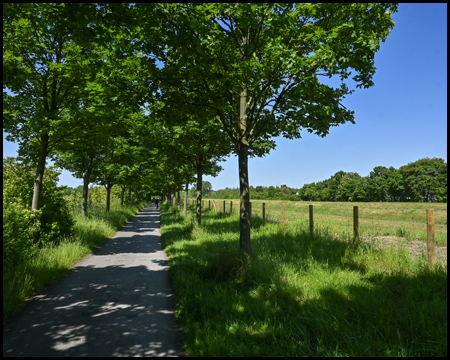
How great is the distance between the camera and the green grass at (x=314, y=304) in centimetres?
330

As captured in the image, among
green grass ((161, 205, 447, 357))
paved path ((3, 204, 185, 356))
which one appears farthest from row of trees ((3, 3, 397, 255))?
paved path ((3, 204, 185, 356))

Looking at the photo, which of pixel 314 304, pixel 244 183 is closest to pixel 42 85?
pixel 244 183

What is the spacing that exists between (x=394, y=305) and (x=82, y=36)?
660cm

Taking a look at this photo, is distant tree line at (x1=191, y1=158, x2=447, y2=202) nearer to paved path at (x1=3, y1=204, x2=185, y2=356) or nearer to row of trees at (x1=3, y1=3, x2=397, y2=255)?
row of trees at (x1=3, y1=3, x2=397, y2=255)

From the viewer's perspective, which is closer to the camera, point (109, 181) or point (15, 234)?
point (15, 234)

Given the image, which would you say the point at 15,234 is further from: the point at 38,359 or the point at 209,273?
the point at 209,273

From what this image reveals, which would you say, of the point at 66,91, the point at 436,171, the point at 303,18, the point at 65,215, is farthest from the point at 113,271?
the point at 436,171

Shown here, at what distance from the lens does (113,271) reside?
23.6 feet

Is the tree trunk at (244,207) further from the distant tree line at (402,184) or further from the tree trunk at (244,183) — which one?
the distant tree line at (402,184)

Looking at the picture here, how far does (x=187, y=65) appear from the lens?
18.5ft

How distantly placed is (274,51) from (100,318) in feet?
18.3

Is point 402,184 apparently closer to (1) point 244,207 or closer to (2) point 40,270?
(1) point 244,207

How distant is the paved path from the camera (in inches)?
139

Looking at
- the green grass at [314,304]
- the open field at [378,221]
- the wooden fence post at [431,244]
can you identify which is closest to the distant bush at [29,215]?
the green grass at [314,304]
